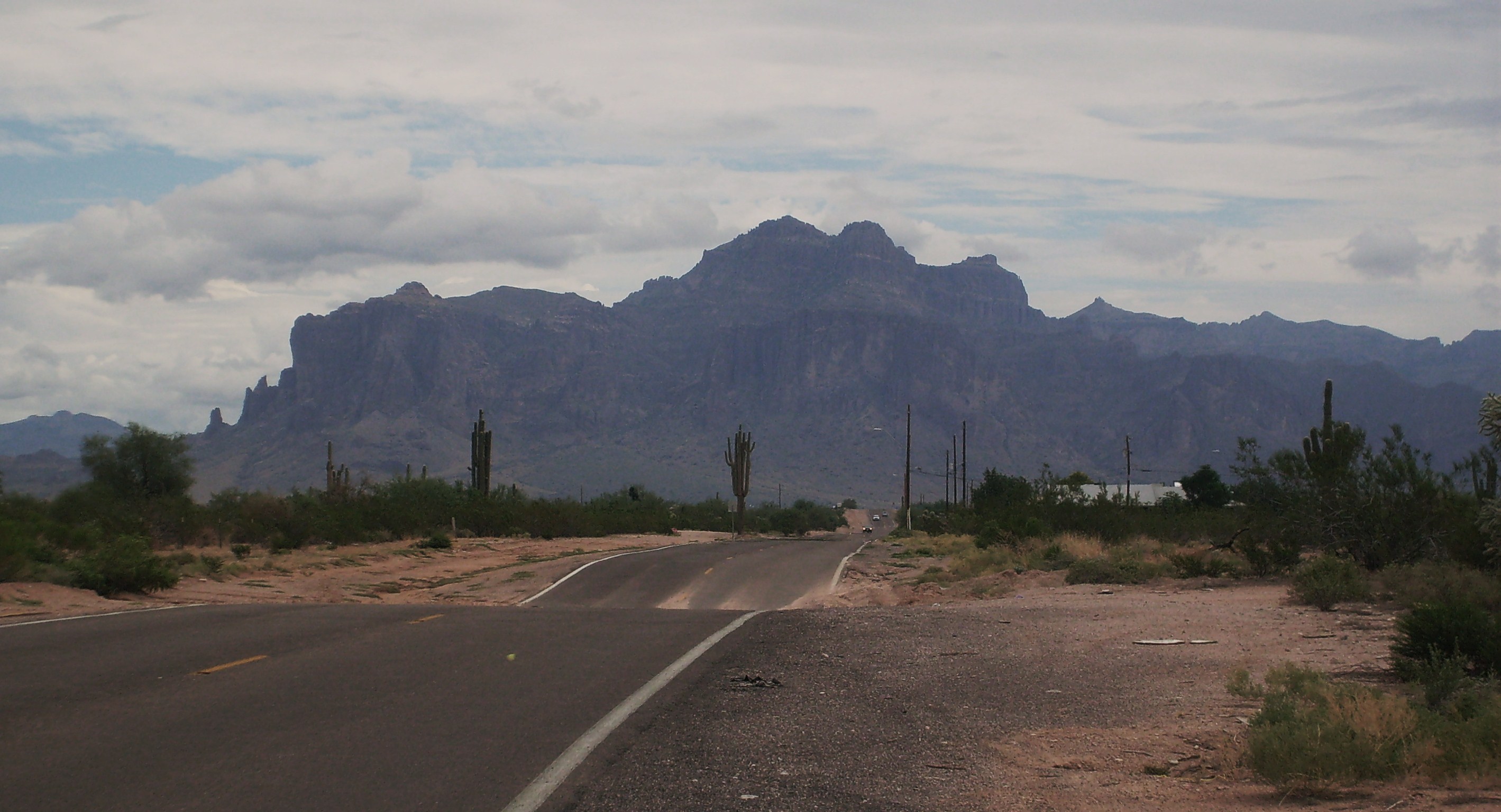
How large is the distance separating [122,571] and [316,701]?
11.4 meters

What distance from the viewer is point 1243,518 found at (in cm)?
2575

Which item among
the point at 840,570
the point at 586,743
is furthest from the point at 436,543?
the point at 586,743

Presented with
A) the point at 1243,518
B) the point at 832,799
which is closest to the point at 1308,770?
the point at 832,799

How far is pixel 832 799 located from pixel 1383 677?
18.9 ft

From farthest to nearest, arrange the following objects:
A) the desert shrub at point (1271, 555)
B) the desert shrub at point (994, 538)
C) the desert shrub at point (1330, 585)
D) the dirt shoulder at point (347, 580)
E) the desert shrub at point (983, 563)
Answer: the desert shrub at point (994, 538) → the desert shrub at point (983, 563) → the desert shrub at point (1271, 555) → the dirt shoulder at point (347, 580) → the desert shrub at point (1330, 585)

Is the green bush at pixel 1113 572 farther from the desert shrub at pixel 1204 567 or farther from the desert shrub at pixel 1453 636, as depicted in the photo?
the desert shrub at pixel 1453 636

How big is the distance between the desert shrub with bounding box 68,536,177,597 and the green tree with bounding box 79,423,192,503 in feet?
109

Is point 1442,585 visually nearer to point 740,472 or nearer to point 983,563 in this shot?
point 983,563

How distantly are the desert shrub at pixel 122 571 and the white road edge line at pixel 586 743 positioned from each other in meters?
11.0

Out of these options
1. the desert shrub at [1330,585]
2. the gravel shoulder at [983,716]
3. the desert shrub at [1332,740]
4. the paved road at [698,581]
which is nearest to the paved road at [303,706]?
the gravel shoulder at [983,716]

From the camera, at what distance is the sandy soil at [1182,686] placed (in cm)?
620

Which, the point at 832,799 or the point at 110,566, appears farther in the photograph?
the point at 110,566

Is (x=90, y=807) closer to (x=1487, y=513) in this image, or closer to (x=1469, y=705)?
(x=1469, y=705)

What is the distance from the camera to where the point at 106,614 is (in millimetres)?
14023
